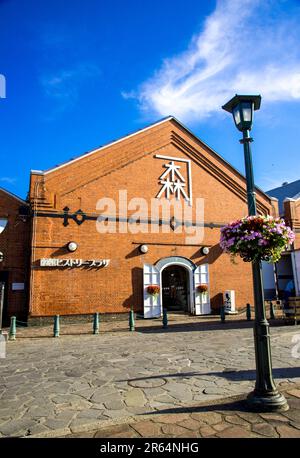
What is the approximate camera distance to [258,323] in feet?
15.2

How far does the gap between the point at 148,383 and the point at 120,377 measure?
27.0 inches

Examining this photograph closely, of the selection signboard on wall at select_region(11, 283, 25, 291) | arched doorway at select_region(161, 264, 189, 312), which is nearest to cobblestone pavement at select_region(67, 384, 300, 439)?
signboard on wall at select_region(11, 283, 25, 291)

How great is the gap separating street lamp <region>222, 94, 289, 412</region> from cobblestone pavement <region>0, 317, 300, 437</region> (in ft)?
1.17

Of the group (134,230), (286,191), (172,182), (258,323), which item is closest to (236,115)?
(258,323)

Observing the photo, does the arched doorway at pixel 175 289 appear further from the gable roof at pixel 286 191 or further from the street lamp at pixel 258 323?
the street lamp at pixel 258 323

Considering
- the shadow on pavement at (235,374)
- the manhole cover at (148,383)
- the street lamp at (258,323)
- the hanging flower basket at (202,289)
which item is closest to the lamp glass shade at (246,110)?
the street lamp at (258,323)

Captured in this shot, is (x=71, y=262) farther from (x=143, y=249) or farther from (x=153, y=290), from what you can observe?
(x=153, y=290)

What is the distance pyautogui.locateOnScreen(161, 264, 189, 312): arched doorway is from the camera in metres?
18.3

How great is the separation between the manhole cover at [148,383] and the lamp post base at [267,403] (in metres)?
1.79

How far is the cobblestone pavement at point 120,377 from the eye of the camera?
4153 mm

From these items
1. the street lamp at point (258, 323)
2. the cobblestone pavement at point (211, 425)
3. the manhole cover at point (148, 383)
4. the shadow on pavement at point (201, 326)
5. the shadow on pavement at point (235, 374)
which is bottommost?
the manhole cover at point (148, 383)

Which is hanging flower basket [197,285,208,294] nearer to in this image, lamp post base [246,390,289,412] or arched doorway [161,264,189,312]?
arched doorway [161,264,189,312]

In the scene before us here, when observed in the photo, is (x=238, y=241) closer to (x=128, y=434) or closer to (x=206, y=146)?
(x=128, y=434)
